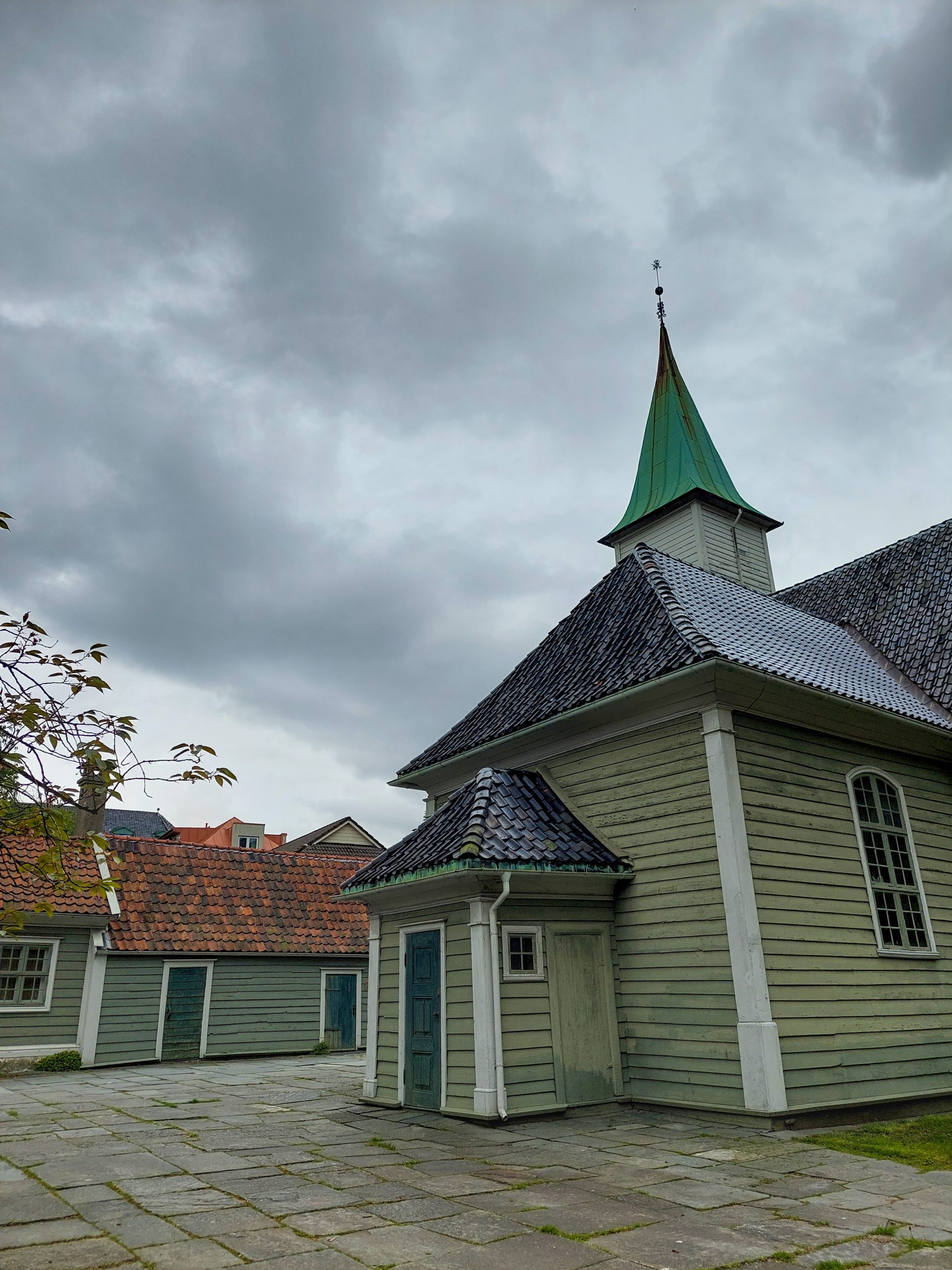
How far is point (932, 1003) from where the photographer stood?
1104cm

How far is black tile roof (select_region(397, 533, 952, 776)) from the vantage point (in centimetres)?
1089

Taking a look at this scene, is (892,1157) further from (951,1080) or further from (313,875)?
(313,875)

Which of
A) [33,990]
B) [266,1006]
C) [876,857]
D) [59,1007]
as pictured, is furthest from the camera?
[266,1006]

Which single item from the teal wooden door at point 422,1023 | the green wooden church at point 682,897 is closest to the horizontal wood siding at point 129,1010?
the green wooden church at point 682,897

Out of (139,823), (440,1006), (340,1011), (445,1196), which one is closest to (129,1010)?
(340,1011)

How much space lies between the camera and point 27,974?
57.0 feet

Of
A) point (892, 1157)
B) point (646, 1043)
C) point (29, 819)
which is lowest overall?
point (892, 1157)

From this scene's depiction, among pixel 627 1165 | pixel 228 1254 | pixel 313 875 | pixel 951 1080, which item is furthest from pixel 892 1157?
pixel 313 875

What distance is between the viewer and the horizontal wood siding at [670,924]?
9438 mm

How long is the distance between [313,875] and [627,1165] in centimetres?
1674

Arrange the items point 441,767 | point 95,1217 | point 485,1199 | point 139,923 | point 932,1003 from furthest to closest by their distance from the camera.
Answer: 1. point 139,923
2. point 441,767
3. point 932,1003
4. point 485,1199
5. point 95,1217

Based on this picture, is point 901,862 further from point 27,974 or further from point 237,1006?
point 27,974

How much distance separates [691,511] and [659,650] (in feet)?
39.3

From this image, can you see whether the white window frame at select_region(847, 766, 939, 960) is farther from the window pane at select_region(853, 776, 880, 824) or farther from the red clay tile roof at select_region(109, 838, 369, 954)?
the red clay tile roof at select_region(109, 838, 369, 954)
